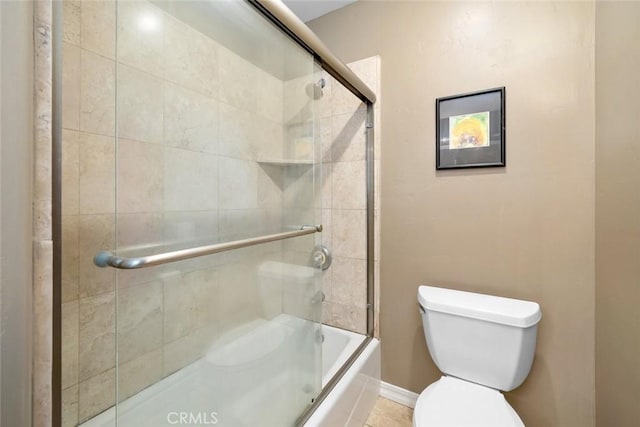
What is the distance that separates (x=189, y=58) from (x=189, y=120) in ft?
0.70

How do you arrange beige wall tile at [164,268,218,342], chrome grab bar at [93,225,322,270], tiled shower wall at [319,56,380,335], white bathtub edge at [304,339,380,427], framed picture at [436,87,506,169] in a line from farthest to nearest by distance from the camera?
tiled shower wall at [319,56,380,335]
framed picture at [436,87,506,169]
white bathtub edge at [304,339,380,427]
beige wall tile at [164,268,218,342]
chrome grab bar at [93,225,322,270]

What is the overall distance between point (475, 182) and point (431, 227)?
0.30 meters

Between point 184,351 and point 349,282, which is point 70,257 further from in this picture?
point 349,282

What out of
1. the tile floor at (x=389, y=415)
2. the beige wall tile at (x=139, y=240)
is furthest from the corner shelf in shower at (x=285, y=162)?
the tile floor at (x=389, y=415)

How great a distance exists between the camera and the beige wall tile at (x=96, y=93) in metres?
0.90

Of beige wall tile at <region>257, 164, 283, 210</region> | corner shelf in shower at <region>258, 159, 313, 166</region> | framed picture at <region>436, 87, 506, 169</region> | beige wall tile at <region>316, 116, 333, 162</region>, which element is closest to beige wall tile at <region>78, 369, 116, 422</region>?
beige wall tile at <region>257, 164, 283, 210</region>

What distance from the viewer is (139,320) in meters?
0.77

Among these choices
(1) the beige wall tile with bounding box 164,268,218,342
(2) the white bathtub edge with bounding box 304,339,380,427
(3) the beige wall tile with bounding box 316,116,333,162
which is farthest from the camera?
(3) the beige wall tile with bounding box 316,116,333,162

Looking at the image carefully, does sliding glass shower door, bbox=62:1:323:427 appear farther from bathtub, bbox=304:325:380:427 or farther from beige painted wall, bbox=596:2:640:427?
beige painted wall, bbox=596:2:640:427

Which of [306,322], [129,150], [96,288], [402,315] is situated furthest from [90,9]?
[402,315]

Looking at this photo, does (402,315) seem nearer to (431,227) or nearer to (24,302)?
(431,227)

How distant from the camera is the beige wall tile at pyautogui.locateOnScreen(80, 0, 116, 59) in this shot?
2.95ft

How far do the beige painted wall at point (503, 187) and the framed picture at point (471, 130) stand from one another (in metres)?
0.04

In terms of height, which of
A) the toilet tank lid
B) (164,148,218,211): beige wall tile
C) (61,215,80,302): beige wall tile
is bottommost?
the toilet tank lid
